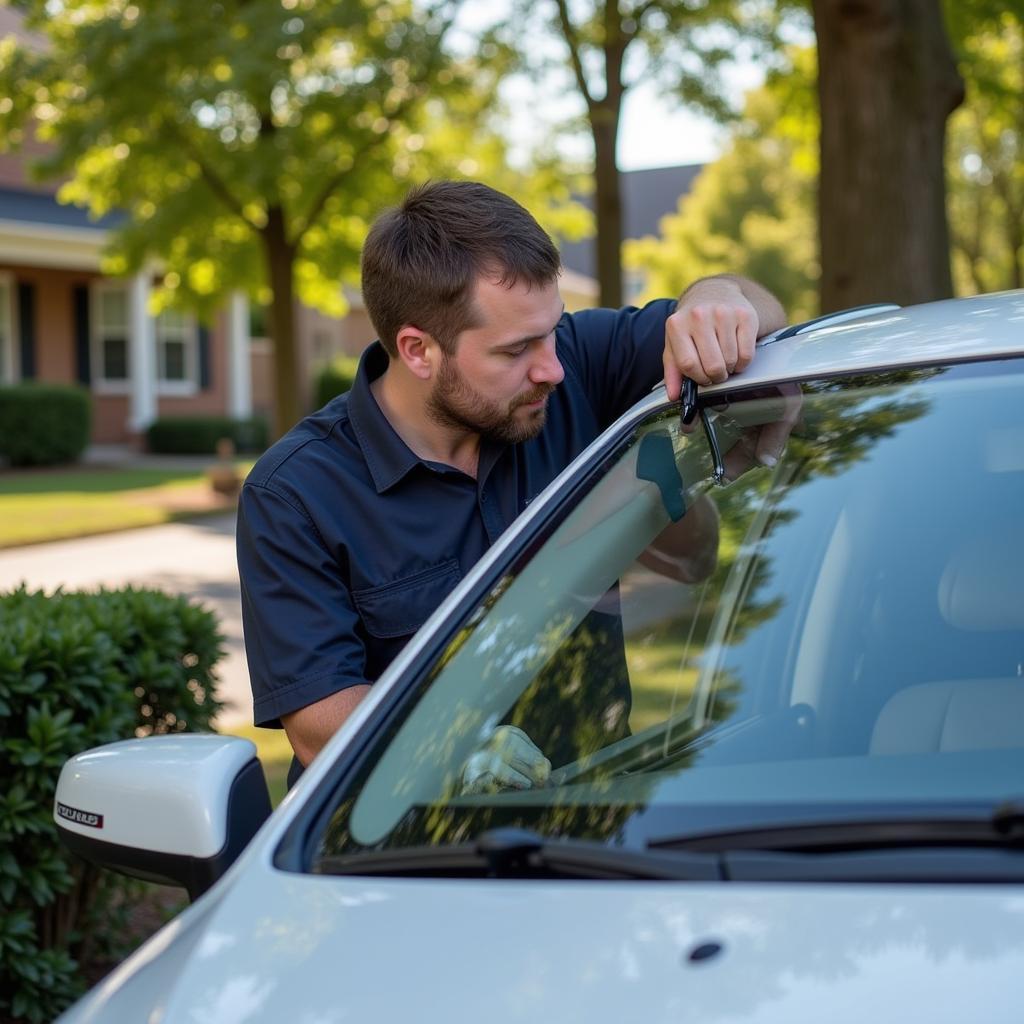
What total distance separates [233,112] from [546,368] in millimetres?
13894

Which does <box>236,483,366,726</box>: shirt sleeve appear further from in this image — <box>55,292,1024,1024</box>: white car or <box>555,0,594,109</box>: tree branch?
<box>555,0,594,109</box>: tree branch

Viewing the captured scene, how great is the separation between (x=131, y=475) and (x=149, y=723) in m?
18.1

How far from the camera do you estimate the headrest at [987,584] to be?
2049 millimetres

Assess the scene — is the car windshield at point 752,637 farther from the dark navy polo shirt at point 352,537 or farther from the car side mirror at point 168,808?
the dark navy polo shirt at point 352,537

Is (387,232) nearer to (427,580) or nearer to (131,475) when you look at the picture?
(427,580)

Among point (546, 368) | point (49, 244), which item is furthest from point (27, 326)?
point (546, 368)

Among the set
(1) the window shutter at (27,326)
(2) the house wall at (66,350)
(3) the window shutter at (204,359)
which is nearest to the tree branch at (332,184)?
(2) the house wall at (66,350)

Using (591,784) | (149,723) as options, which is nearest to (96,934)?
(149,723)

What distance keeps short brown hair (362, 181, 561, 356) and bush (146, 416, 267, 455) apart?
2413 centimetres

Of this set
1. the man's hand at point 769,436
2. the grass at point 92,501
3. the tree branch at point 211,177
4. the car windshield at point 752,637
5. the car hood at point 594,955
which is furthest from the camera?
the tree branch at point 211,177

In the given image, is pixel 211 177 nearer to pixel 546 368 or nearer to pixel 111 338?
pixel 111 338

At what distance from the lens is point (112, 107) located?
15258 millimetres

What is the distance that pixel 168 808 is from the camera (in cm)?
195

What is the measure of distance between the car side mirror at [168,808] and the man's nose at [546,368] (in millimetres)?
918
